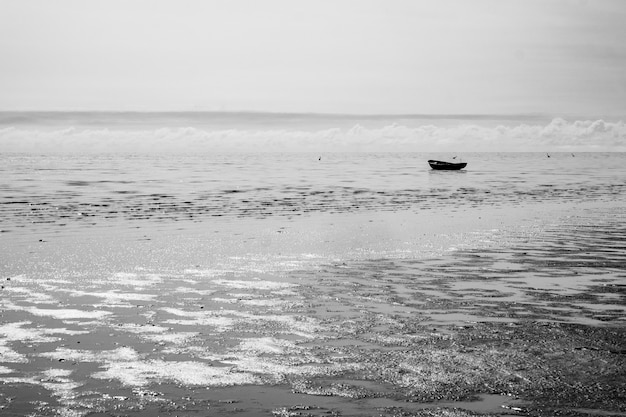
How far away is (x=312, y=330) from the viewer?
12102mm

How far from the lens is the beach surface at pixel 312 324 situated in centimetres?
862

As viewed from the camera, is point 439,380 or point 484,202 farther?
point 484,202

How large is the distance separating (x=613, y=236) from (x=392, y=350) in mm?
19754

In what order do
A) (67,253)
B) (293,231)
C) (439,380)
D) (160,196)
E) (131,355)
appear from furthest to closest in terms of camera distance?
(160,196)
(293,231)
(67,253)
(131,355)
(439,380)

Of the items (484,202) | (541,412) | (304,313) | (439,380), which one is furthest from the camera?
(484,202)

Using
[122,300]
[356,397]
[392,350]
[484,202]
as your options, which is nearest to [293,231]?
[122,300]

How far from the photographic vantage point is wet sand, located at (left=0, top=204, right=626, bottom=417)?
8.58 metres

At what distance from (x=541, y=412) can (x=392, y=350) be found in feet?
10.0

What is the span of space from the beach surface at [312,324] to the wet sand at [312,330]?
0.04 m

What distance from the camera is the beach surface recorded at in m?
8.62

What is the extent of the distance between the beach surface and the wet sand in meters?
0.04

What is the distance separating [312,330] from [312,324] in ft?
1.52

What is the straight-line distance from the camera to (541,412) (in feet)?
26.6

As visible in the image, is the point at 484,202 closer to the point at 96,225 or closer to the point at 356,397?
the point at 96,225
